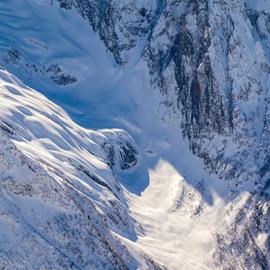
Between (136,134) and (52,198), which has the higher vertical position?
(52,198)

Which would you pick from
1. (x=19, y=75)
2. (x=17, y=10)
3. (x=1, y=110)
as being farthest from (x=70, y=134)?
(x=17, y=10)

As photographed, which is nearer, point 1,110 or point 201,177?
point 1,110

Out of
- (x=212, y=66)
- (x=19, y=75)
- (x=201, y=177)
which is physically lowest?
(x=19, y=75)

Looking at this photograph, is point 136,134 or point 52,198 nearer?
point 52,198

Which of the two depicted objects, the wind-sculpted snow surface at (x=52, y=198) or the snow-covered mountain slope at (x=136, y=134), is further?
the snow-covered mountain slope at (x=136, y=134)

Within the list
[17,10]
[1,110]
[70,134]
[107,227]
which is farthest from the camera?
[17,10]

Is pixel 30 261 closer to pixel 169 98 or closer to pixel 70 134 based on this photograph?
pixel 70 134

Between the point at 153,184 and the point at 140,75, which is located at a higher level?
the point at 140,75

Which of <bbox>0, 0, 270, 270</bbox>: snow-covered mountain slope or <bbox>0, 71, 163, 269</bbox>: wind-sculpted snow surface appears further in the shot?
<bbox>0, 0, 270, 270</bbox>: snow-covered mountain slope
